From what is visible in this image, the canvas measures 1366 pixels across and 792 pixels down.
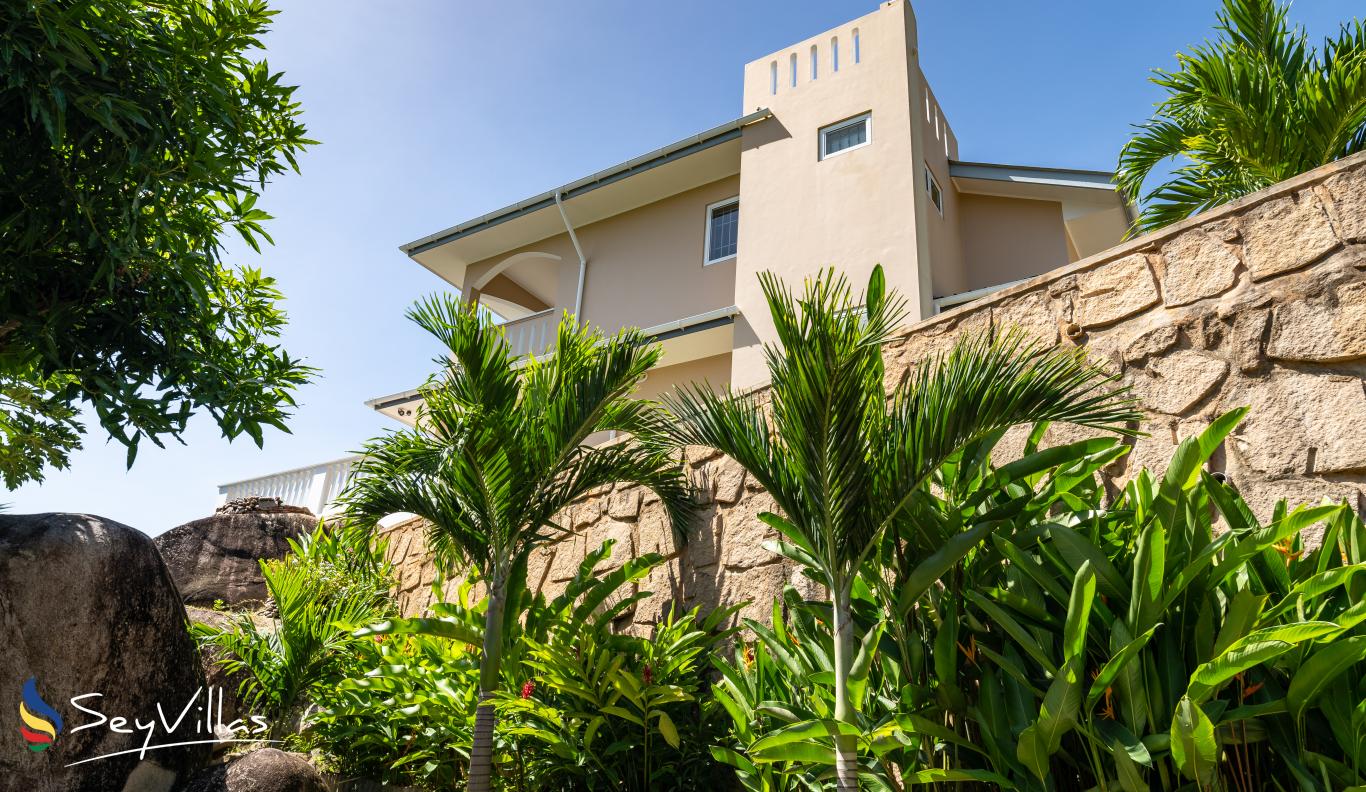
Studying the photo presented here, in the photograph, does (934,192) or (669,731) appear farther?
(934,192)

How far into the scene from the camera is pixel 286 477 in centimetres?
1273

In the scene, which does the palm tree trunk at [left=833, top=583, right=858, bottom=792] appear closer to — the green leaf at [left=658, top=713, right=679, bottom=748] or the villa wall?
the green leaf at [left=658, top=713, right=679, bottom=748]

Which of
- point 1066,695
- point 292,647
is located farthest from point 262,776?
point 1066,695

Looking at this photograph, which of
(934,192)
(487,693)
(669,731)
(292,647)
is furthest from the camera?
(934,192)

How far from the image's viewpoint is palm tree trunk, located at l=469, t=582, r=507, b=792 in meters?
4.05

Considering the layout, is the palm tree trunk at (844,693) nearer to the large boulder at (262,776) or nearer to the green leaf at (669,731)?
the green leaf at (669,731)

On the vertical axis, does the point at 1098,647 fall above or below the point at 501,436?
below

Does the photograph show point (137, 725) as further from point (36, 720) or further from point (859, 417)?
point (859, 417)

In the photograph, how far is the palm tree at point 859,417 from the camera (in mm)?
2887

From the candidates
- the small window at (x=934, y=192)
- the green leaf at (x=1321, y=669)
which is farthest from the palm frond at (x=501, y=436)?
the small window at (x=934, y=192)

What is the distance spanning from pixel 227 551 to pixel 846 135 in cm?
989

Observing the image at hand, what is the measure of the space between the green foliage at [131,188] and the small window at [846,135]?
7.07 metres

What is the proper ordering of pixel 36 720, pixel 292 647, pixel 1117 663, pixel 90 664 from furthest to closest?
pixel 292 647 → pixel 90 664 → pixel 36 720 → pixel 1117 663

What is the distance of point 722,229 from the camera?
39.1 ft
